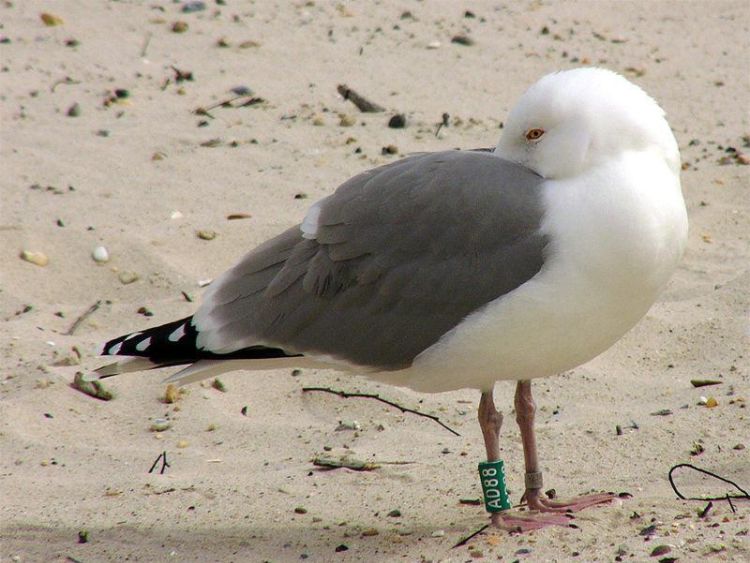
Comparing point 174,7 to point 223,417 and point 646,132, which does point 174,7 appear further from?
point 646,132

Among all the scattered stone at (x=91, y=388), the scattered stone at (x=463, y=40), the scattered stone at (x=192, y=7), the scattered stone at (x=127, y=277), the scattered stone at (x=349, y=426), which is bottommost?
the scattered stone at (x=349, y=426)

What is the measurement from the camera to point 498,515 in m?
3.93

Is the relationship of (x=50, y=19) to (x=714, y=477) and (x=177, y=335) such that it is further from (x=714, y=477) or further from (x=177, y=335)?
(x=714, y=477)

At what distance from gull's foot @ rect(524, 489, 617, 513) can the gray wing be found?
0.64m

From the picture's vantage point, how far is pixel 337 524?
4133mm

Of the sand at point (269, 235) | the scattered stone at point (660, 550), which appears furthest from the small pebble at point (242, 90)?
the scattered stone at point (660, 550)

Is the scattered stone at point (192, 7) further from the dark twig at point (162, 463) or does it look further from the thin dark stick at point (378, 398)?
the dark twig at point (162, 463)

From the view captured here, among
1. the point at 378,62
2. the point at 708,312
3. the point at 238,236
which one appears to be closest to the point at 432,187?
the point at 708,312

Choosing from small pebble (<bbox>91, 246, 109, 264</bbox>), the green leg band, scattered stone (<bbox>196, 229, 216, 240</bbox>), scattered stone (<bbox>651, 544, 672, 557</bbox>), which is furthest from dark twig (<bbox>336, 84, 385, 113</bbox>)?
scattered stone (<bbox>651, 544, 672, 557</bbox>)

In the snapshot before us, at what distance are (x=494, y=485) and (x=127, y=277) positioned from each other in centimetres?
257

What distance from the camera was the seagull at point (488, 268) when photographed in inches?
139

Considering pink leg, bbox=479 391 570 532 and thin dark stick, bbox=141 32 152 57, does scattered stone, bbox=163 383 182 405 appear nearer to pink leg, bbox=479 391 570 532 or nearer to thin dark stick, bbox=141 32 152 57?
pink leg, bbox=479 391 570 532

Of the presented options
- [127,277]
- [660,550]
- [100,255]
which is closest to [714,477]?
[660,550]

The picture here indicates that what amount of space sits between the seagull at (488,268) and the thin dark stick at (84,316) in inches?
50.7
